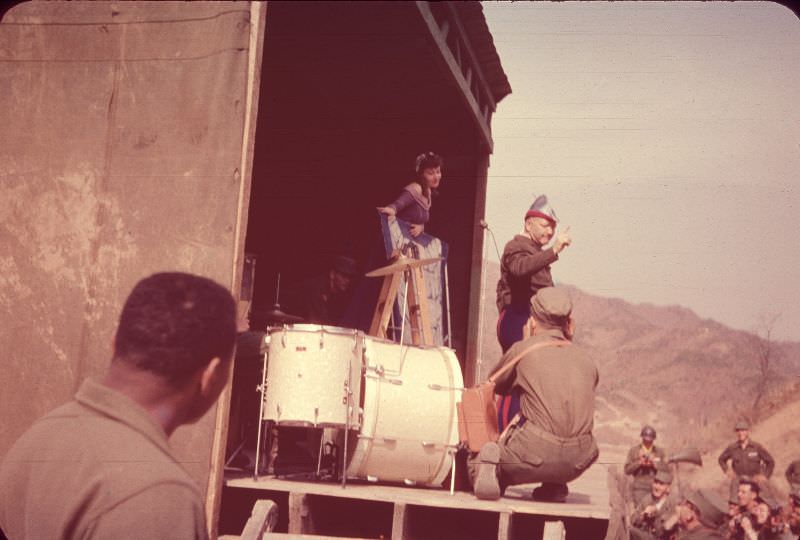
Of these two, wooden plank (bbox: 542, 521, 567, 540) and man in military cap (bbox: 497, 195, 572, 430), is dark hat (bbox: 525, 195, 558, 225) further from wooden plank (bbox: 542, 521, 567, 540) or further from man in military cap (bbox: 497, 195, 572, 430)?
wooden plank (bbox: 542, 521, 567, 540)

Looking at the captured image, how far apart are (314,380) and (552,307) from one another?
5.57ft

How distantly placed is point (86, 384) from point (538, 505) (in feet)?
13.8

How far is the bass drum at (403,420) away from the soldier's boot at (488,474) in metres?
0.56

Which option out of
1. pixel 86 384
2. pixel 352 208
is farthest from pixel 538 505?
pixel 352 208

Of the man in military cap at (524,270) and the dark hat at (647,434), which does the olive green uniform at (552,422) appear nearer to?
the man in military cap at (524,270)

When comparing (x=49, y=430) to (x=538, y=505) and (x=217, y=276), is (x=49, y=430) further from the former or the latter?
(x=538, y=505)

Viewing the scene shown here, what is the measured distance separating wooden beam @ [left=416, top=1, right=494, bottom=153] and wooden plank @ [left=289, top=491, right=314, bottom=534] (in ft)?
14.2

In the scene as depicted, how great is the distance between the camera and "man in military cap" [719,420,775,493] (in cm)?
1777

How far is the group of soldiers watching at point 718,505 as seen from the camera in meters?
12.8

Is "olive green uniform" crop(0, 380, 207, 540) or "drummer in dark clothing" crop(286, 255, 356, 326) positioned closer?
"olive green uniform" crop(0, 380, 207, 540)

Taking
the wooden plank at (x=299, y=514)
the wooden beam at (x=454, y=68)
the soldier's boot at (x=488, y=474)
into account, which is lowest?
the wooden plank at (x=299, y=514)

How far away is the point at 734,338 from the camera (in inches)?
1859

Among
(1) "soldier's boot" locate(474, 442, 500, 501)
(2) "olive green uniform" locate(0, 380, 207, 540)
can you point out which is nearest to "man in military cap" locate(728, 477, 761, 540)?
(1) "soldier's boot" locate(474, 442, 500, 501)

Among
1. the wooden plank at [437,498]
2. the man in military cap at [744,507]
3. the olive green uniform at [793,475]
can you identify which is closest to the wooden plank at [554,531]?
the wooden plank at [437,498]
